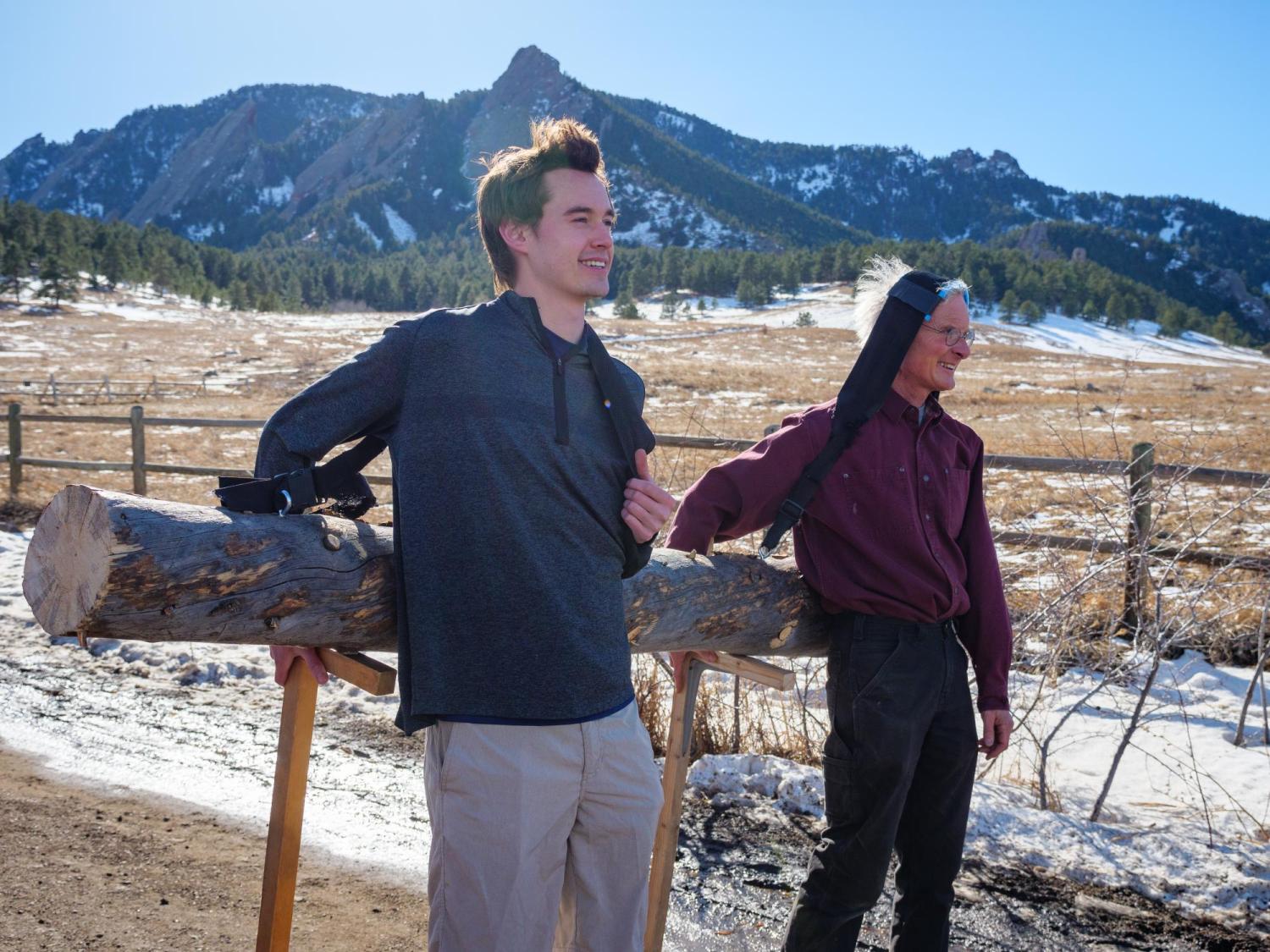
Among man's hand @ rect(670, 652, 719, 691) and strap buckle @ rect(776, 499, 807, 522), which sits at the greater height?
strap buckle @ rect(776, 499, 807, 522)

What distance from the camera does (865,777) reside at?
2246mm

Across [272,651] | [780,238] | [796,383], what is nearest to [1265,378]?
[796,383]

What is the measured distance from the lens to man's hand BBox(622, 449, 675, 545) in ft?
5.88

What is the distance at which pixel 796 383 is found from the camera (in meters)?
32.0

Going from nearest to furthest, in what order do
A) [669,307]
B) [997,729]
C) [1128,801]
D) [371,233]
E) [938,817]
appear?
[938,817], [997,729], [1128,801], [669,307], [371,233]

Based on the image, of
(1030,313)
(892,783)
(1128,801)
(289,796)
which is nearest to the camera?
(289,796)

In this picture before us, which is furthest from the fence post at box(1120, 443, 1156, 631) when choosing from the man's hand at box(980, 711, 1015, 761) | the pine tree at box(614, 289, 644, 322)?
the pine tree at box(614, 289, 644, 322)

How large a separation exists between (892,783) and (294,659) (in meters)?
1.32

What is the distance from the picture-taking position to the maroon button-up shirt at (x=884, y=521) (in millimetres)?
2340

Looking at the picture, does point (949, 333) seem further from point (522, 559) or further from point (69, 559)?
point (69, 559)

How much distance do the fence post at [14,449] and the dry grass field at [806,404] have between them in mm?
346

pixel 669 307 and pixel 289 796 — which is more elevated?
pixel 669 307

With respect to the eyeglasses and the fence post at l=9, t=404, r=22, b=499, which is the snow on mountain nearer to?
the fence post at l=9, t=404, r=22, b=499

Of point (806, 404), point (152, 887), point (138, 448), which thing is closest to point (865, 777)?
point (152, 887)
